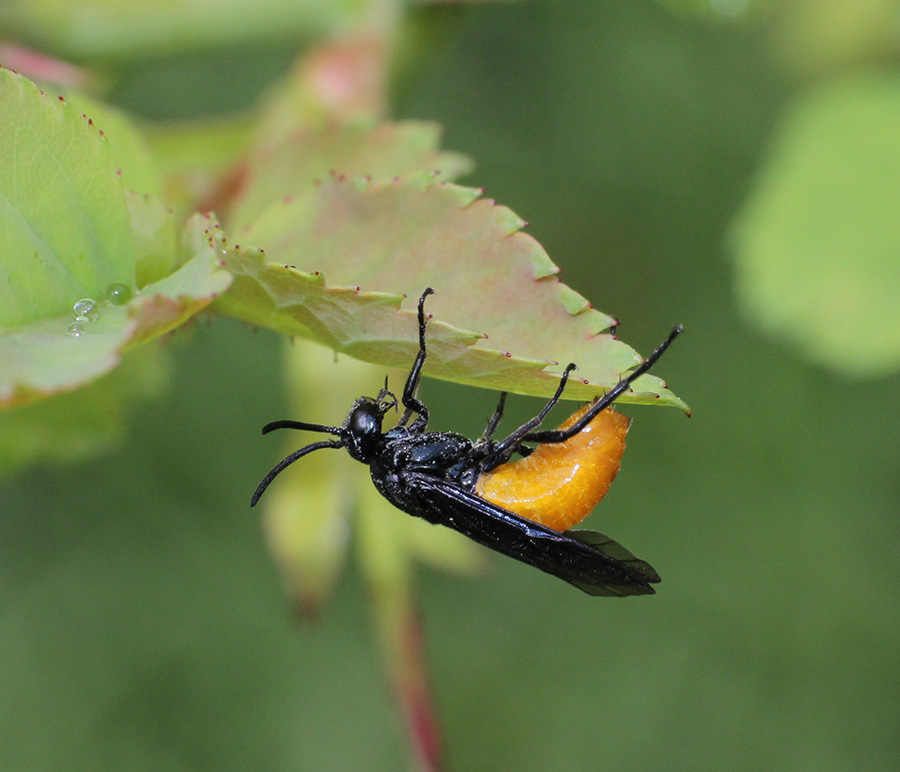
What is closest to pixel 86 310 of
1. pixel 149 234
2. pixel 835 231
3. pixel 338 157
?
pixel 149 234

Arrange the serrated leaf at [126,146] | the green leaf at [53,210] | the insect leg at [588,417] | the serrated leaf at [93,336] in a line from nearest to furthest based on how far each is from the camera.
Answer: the serrated leaf at [93,336], the green leaf at [53,210], the serrated leaf at [126,146], the insect leg at [588,417]

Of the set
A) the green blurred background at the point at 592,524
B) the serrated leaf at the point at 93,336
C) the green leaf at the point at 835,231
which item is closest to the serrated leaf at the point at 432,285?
the serrated leaf at the point at 93,336

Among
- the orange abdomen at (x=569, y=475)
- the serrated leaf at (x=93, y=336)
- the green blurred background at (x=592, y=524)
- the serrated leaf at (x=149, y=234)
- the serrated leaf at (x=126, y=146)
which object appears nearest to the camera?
the serrated leaf at (x=93, y=336)

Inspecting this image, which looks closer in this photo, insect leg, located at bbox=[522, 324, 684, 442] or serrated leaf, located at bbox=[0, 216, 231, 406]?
serrated leaf, located at bbox=[0, 216, 231, 406]

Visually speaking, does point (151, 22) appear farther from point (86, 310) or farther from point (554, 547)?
point (554, 547)

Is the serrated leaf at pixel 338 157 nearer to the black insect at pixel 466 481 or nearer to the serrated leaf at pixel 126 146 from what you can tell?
the serrated leaf at pixel 126 146

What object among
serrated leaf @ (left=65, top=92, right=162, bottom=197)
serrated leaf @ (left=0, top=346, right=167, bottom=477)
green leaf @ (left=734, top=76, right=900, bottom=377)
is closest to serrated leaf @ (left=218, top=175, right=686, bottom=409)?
serrated leaf @ (left=65, top=92, right=162, bottom=197)

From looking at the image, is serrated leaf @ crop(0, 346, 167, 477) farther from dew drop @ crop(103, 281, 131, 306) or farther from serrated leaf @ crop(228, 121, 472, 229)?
dew drop @ crop(103, 281, 131, 306)

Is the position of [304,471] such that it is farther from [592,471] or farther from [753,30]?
[753,30]
